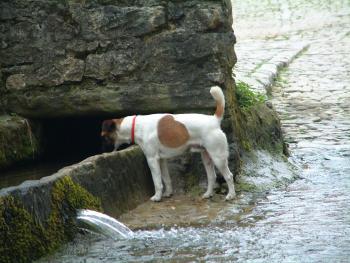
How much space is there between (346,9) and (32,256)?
70.4 ft

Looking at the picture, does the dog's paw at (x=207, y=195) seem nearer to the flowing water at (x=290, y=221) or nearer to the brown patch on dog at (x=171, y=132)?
the flowing water at (x=290, y=221)

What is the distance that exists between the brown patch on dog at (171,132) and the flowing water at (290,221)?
0.74 meters

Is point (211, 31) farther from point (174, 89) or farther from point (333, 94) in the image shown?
point (333, 94)

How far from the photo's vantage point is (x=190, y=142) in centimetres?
821

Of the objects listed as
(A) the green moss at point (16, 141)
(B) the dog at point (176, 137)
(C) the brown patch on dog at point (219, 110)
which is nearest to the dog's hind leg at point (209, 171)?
(B) the dog at point (176, 137)

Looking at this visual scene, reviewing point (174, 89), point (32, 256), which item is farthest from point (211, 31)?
point (32, 256)

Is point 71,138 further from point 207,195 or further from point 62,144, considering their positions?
point 207,195

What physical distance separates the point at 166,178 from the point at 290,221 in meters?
1.55

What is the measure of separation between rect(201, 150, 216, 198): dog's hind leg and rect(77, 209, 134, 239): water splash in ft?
5.12

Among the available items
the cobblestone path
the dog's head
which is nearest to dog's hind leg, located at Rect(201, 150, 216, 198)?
the cobblestone path

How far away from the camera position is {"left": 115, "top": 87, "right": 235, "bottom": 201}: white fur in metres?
8.12

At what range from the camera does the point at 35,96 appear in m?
9.07

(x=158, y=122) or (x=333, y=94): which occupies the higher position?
(x=158, y=122)

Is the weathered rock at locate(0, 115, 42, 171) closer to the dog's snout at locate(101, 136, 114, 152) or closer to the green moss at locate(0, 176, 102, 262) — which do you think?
the dog's snout at locate(101, 136, 114, 152)
